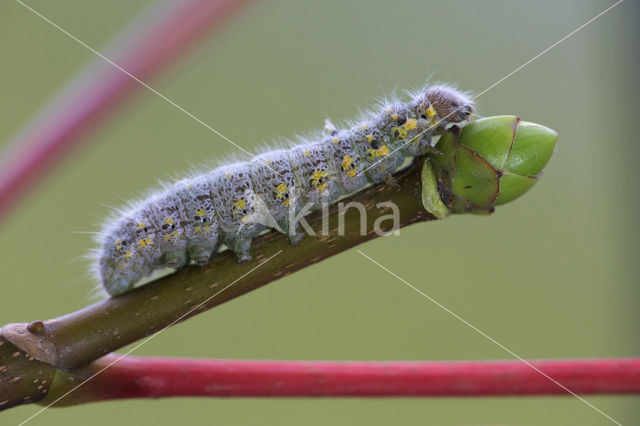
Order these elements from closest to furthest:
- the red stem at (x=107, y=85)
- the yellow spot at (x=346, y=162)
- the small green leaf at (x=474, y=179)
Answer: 1. the red stem at (x=107, y=85)
2. the small green leaf at (x=474, y=179)
3. the yellow spot at (x=346, y=162)

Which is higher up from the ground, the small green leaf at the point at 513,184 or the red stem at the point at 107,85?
the red stem at the point at 107,85

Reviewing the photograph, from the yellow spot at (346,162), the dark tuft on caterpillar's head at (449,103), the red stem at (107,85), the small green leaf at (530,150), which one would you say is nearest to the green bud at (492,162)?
the small green leaf at (530,150)

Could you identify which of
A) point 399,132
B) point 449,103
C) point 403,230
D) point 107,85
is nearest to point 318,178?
point 399,132

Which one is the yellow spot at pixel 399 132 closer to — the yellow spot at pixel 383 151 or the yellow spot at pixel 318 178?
the yellow spot at pixel 383 151

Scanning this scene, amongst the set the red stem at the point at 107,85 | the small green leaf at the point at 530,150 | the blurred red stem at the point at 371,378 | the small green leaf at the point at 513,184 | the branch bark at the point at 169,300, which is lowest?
the blurred red stem at the point at 371,378

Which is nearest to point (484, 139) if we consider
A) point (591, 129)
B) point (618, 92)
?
point (618, 92)

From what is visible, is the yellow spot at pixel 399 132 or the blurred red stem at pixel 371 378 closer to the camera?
the blurred red stem at pixel 371 378

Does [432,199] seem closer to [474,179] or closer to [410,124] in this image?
[474,179]

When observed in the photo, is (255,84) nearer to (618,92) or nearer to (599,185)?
(618,92)

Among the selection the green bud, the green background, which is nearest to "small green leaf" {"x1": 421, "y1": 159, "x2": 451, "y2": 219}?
the green bud
